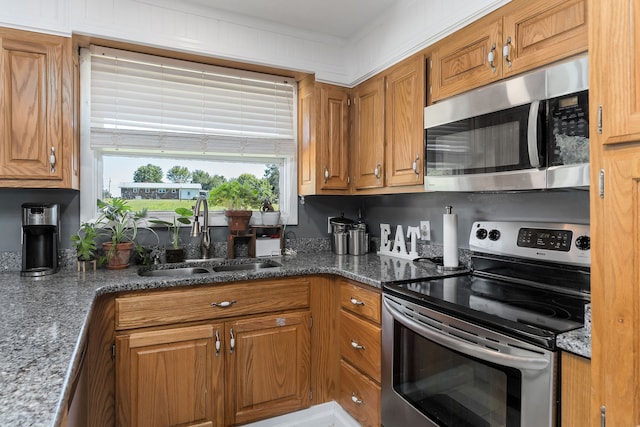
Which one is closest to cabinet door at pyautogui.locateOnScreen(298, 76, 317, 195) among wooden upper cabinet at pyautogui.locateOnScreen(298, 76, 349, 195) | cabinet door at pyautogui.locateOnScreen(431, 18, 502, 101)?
wooden upper cabinet at pyautogui.locateOnScreen(298, 76, 349, 195)

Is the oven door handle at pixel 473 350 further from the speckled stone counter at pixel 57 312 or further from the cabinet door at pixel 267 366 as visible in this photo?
the cabinet door at pixel 267 366

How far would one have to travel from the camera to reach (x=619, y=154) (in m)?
0.89

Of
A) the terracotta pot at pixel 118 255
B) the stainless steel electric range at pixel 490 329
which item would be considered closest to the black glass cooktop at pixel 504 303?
the stainless steel electric range at pixel 490 329

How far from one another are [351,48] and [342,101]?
0.37 meters

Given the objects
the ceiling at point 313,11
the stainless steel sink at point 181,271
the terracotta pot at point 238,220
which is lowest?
the stainless steel sink at point 181,271

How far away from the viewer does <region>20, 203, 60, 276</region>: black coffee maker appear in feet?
6.20

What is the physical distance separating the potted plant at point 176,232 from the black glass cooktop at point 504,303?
1.35 m

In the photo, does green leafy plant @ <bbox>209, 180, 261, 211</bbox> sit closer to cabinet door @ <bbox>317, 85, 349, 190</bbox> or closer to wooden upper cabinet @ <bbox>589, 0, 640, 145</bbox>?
cabinet door @ <bbox>317, 85, 349, 190</bbox>

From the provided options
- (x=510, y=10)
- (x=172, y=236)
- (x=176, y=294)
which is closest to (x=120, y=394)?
(x=176, y=294)

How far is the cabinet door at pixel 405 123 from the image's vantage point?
2016 mm

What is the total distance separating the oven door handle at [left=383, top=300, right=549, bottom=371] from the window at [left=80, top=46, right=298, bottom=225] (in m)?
1.42

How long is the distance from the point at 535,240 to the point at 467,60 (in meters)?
0.88

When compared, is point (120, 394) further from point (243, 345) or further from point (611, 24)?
point (611, 24)

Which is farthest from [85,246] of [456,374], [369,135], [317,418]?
[456,374]
